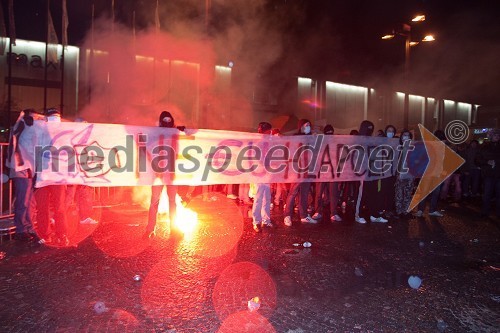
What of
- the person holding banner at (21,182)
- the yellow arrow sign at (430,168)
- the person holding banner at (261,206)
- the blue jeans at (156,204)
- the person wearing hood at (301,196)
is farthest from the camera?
the yellow arrow sign at (430,168)

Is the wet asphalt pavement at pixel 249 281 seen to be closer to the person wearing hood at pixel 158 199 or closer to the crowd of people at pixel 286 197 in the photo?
the person wearing hood at pixel 158 199

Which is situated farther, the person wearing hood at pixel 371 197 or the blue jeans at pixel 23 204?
the person wearing hood at pixel 371 197

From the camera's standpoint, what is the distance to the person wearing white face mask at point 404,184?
687 cm

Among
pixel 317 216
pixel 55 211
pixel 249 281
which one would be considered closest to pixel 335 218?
pixel 317 216

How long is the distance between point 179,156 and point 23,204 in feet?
7.03

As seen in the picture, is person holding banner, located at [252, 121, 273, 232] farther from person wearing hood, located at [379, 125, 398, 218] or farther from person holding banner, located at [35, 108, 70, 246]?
person holding banner, located at [35, 108, 70, 246]

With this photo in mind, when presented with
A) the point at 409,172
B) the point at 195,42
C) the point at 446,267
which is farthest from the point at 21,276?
the point at 195,42

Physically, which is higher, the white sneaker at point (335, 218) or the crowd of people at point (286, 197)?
the crowd of people at point (286, 197)

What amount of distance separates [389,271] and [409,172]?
3654mm

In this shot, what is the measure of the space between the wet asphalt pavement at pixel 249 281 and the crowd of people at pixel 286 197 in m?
0.32

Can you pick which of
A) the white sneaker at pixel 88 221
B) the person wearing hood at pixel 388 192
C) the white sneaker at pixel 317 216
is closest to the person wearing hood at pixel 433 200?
the person wearing hood at pixel 388 192

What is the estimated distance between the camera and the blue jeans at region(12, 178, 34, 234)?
14.9 feet

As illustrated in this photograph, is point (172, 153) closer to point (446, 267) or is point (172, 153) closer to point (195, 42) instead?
point (446, 267)

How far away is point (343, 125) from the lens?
2506 cm
